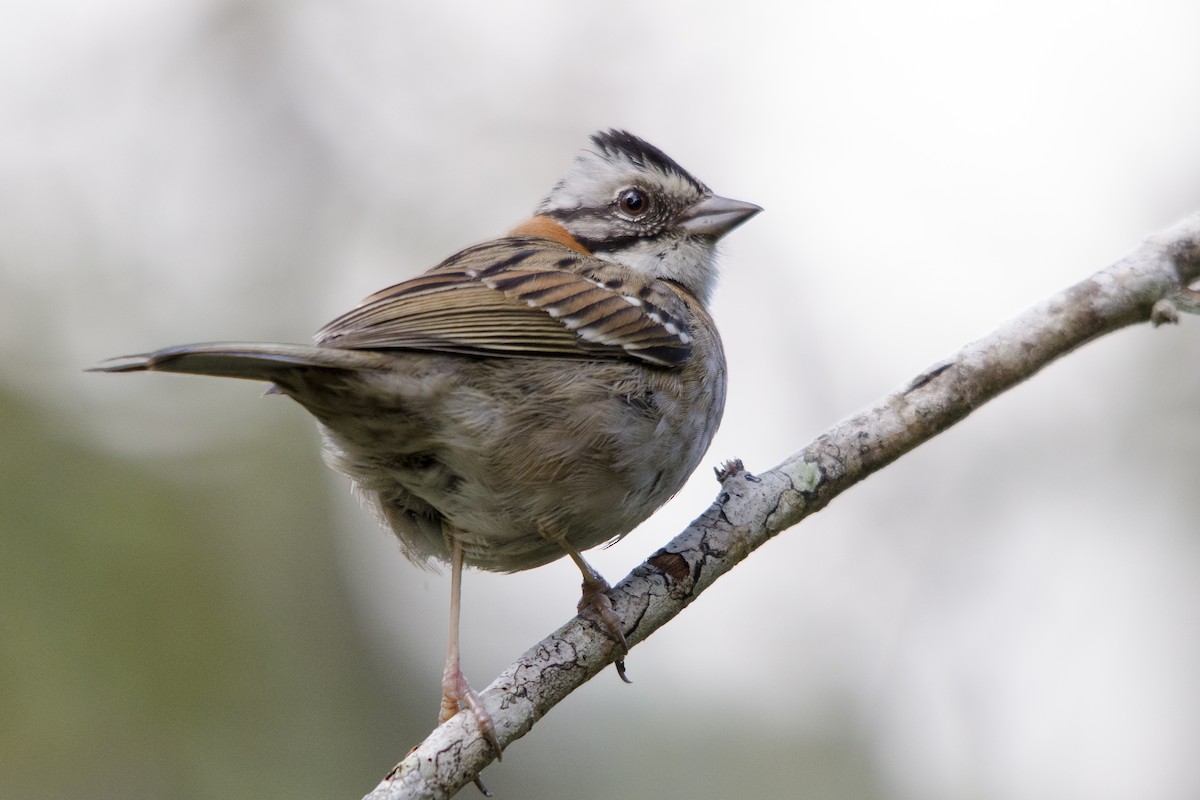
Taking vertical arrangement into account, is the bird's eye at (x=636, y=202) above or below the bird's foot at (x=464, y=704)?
above

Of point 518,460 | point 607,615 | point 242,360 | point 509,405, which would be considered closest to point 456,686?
point 607,615

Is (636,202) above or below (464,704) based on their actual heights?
above

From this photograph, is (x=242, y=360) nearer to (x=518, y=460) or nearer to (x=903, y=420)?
(x=518, y=460)

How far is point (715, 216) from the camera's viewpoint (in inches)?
195

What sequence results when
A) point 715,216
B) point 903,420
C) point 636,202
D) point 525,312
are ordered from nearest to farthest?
point 903,420
point 525,312
point 715,216
point 636,202

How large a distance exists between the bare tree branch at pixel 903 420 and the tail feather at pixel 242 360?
1.08 meters

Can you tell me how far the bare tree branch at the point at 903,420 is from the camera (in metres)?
3.47

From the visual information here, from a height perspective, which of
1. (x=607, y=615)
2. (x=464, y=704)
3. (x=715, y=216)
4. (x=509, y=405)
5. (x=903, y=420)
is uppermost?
(x=715, y=216)

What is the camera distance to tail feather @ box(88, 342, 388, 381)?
2.85 meters

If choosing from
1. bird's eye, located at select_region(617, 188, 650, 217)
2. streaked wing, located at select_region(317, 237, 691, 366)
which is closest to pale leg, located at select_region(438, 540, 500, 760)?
streaked wing, located at select_region(317, 237, 691, 366)

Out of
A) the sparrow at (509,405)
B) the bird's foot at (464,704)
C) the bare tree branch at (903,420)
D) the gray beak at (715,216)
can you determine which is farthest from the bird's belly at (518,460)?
the gray beak at (715,216)

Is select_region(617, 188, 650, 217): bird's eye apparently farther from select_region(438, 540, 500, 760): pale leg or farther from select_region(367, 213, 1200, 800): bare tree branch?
select_region(438, 540, 500, 760): pale leg

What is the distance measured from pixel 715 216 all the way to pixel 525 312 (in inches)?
52.4

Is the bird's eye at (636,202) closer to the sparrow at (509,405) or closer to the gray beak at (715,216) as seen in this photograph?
the gray beak at (715,216)
